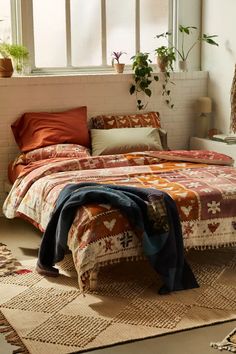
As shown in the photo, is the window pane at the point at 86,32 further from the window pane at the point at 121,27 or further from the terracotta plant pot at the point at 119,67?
the terracotta plant pot at the point at 119,67

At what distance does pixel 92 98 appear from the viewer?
6242 mm

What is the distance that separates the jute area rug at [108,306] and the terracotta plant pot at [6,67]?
6.62 ft

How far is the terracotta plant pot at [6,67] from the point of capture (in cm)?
579

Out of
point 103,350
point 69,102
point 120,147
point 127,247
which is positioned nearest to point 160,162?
point 120,147

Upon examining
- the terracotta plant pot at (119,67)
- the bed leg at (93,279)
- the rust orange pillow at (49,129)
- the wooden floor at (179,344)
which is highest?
the terracotta plant pot at (119,67)

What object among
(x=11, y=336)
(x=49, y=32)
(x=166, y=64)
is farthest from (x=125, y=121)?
(x=11, y=336)

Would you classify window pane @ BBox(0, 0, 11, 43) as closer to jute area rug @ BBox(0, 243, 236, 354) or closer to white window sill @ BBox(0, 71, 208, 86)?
white window sill @ BBox(0, 71, 208, 86)

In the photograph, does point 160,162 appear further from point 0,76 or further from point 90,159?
point 0,76

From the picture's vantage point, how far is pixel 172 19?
262 inches

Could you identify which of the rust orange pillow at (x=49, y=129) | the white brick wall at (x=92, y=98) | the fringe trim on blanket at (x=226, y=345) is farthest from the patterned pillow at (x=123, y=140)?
the fringe trim on blanket at (x=226, y=345)

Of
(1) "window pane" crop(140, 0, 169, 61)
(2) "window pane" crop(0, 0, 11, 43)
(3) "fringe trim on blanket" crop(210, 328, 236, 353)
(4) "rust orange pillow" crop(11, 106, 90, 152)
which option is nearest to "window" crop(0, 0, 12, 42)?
(2) "window pane" crop(0, 0, 11, 43)

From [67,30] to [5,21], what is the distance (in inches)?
23.6

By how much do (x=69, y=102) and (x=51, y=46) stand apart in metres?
0.58

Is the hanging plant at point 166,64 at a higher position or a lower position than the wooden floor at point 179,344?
higher
